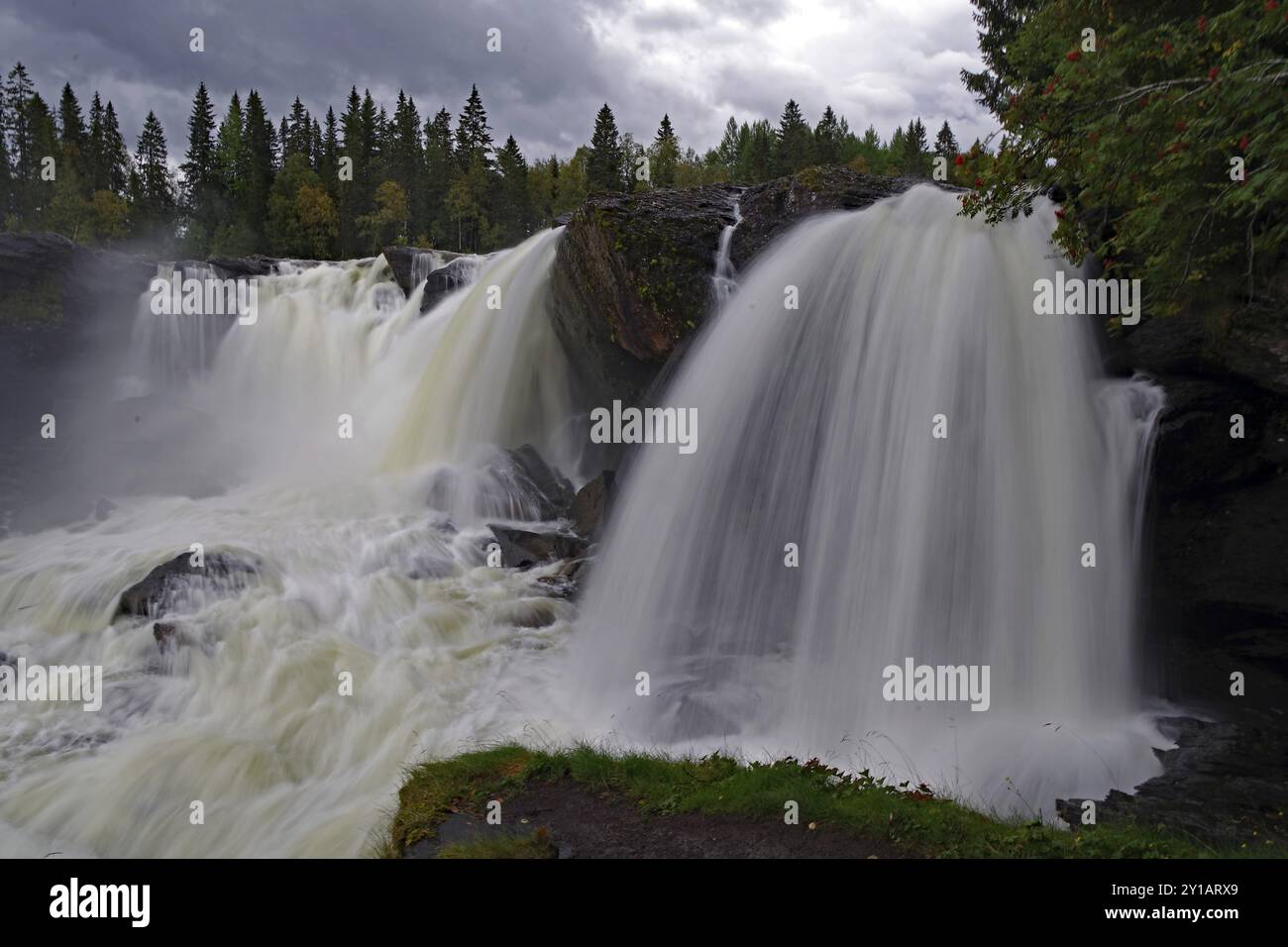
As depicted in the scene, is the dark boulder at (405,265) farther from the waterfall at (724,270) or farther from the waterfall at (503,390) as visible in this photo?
the waterfall at (724,270)

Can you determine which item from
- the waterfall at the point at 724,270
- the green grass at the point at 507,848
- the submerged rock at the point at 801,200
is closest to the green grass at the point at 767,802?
the green grass at the point at 507,848

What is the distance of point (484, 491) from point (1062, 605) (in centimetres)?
1141

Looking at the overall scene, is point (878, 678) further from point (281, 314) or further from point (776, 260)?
point (281, 314)

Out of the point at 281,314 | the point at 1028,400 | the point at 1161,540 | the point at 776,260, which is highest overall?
the point at 281,314

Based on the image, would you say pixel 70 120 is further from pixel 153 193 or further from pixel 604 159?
pixel 604 159

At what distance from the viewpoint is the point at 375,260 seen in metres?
28.9

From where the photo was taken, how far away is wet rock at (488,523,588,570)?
1476cm

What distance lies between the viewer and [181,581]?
12211 millimetres

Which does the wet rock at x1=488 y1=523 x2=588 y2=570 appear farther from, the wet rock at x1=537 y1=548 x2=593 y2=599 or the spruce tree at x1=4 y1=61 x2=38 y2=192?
the spruce tree at x1=4 y1=61 x2=38 y2=192

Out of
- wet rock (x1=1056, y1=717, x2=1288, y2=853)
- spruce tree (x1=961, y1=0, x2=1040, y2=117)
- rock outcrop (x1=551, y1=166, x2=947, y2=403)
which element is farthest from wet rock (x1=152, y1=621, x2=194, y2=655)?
spruce tree (x1=961, y1=0, x2=1040, y2=117)

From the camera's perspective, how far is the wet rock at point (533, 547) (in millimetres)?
14758

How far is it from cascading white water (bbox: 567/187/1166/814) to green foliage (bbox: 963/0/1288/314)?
6.09ft

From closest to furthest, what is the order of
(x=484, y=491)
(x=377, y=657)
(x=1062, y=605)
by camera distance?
(x=1062, y=605)
(x=377, y=657)
(x=484, y=491)
